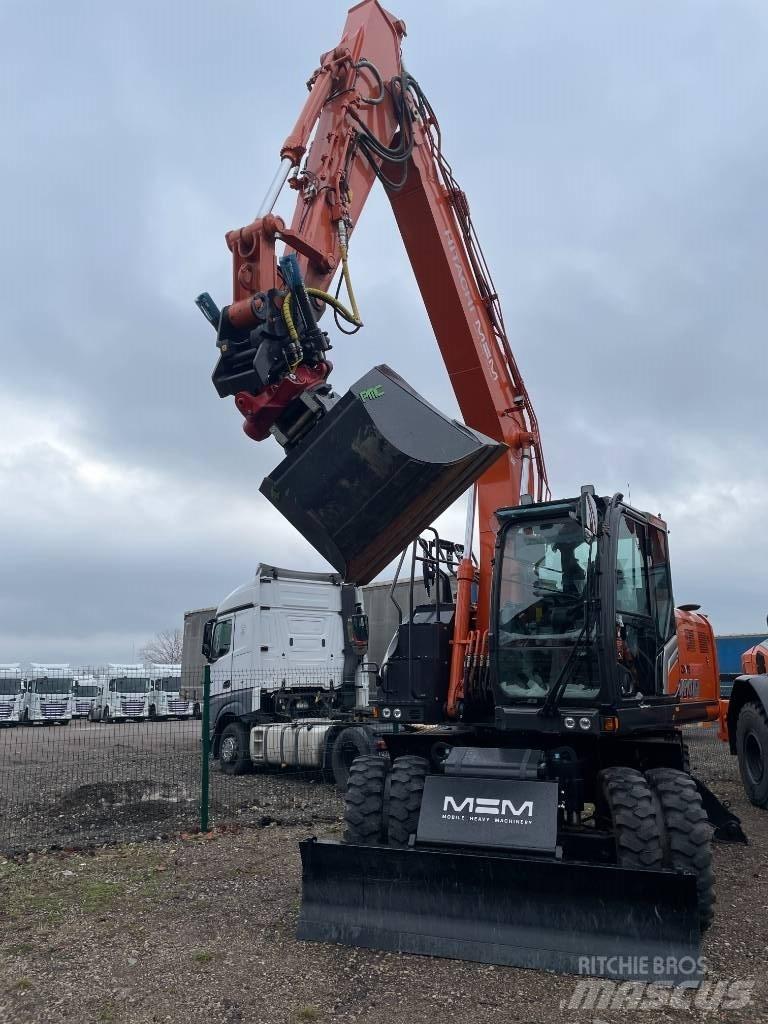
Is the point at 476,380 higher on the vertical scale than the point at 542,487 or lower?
higher

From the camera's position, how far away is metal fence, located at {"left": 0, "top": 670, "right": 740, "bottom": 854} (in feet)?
28.4

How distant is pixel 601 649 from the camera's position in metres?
5.50

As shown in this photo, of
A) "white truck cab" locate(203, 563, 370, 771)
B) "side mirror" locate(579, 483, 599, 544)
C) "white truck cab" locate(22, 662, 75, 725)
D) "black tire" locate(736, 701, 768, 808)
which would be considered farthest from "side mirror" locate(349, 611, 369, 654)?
"white truck cab" locate(22, 662, 75, 725)

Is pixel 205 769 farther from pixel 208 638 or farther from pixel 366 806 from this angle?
pixel 208 638

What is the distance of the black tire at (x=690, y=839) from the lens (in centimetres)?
494

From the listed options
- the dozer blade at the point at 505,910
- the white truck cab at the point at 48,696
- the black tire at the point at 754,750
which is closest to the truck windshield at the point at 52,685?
the white truck cab at the point at 48,696

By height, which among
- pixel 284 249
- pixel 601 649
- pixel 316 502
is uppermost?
pixel 284 249

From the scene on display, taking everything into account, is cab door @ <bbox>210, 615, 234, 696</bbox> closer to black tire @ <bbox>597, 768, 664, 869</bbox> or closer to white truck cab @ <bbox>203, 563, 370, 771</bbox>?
white truck cab @ <bbox>203, 563, 370, 771</bbox>

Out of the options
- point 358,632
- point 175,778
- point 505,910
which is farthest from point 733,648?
point 505,910

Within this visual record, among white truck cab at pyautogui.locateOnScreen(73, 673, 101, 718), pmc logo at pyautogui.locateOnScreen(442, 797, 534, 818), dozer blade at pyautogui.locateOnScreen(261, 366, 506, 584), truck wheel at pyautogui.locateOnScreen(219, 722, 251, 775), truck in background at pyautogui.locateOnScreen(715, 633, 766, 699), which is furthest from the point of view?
white truck cab at pyautogui.locateOnScreen(73, 673, 101, 718)

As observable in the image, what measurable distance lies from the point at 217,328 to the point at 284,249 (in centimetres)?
98

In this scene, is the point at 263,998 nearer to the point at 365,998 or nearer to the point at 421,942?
the point at 365,998

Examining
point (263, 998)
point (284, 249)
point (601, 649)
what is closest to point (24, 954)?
point (263, 998)

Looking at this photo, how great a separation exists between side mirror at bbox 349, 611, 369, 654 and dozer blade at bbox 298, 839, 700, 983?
845cm
